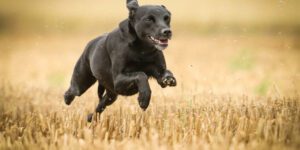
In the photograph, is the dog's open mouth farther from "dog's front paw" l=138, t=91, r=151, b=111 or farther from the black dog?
"dog's front paw" l=138, t=91, r=151, b=111

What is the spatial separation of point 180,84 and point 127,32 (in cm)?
569

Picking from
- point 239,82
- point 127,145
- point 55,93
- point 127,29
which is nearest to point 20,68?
point 55,93

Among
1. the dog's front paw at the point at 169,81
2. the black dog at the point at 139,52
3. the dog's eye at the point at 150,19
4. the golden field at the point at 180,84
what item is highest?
the dog's eye at the point at 150,19

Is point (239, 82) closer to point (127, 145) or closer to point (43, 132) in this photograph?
point (43, 132)

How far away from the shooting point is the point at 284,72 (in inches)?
568

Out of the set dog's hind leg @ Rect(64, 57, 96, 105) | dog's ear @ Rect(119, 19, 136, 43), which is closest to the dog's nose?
dog's ear @ Rect(119, 19, 136, 43)

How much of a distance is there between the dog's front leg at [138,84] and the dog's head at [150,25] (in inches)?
16.2

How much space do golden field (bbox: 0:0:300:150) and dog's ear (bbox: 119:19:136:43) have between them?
93 centimetres

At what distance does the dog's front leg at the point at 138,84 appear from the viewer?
6844mm

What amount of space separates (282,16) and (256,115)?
2152cm

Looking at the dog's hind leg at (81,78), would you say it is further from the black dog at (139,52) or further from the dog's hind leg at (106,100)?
the black dog at (139,52)

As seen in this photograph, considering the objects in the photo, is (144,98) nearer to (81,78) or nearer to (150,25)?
(150,25)

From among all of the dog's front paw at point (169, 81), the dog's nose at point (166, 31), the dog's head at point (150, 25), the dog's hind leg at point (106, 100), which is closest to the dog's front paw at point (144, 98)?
the dog's front paw at point (169, 81)

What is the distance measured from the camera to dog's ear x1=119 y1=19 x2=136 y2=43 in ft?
23.9
